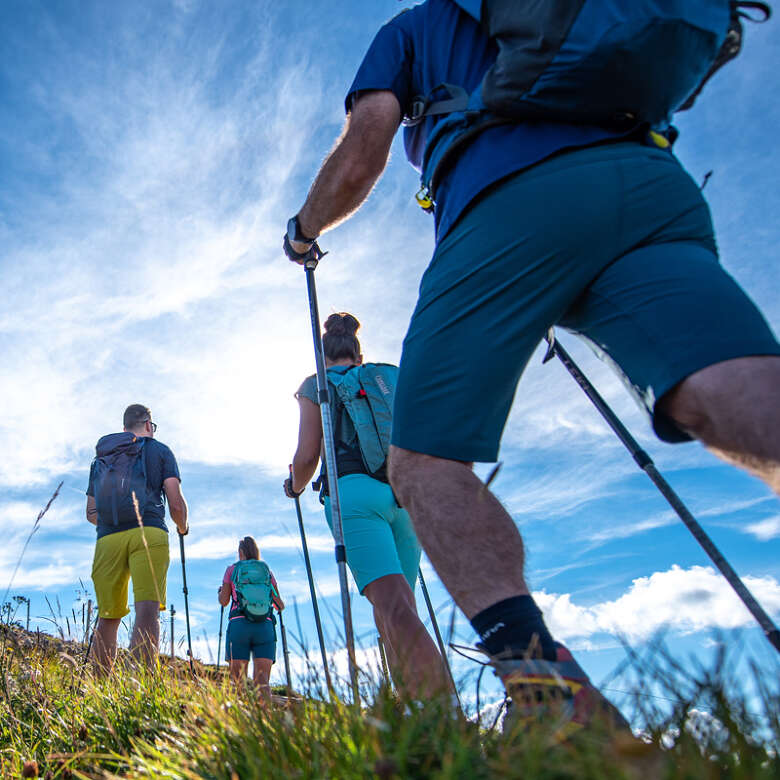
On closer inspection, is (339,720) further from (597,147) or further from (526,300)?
(597,147)

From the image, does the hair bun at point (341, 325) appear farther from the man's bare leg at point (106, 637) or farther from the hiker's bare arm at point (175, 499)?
the man's bare leg at point (106, 637)

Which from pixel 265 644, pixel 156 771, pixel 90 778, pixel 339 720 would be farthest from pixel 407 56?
pixel 265 644

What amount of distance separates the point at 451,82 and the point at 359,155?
16.0 inches

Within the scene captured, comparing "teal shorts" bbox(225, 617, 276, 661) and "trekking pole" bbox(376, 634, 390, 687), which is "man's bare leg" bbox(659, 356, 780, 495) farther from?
"teal shorts" bbox(225, 617, 276, 661)

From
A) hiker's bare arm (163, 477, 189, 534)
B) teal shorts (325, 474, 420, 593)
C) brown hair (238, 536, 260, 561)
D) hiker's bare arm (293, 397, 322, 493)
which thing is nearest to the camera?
teal shorts (325, 474, 420, 593)

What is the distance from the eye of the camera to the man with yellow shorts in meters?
6.39

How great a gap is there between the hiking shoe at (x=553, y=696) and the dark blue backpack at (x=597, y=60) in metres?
1.55

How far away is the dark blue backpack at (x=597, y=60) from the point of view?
1.92 meters

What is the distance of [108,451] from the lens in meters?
7.00

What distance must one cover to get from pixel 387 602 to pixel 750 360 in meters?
2.40

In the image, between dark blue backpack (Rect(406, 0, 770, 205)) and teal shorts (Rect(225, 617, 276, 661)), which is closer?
dark blue backpack (Rect(406, 0, 770, 205))

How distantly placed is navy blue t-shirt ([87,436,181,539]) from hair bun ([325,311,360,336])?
2992 millimetres

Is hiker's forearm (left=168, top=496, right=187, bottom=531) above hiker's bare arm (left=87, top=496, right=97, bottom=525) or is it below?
below

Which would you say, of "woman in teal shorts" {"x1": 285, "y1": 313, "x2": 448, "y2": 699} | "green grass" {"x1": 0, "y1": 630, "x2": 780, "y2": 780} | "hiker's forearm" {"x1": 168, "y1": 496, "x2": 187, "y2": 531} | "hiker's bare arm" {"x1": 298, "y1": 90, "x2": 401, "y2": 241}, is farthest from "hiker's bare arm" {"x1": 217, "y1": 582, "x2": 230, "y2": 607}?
"hiker's bare arm" {"x1": 298, "y1": 90, "x2": 401, "y2": 241}
